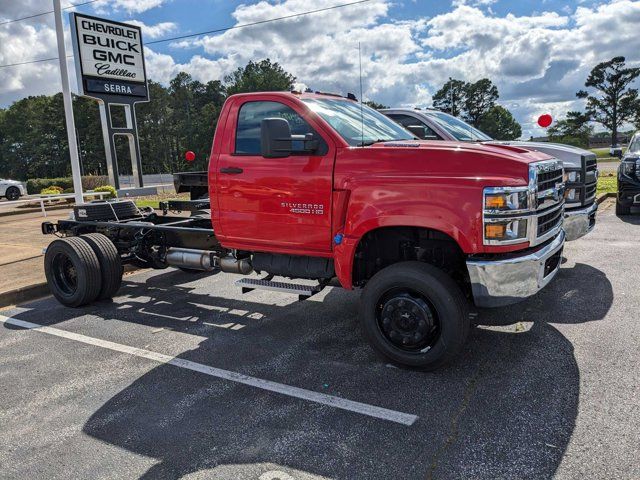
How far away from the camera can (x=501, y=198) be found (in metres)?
3.53

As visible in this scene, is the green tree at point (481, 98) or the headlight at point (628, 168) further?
the green tree at point (481, 98)

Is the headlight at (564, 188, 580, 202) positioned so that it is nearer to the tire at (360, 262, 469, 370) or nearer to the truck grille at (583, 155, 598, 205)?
the truck grille at (583, 155, 598, 205)

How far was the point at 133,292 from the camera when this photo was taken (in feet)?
22.4

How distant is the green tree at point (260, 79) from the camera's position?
61969mm

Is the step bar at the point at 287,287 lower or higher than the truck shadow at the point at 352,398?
higher

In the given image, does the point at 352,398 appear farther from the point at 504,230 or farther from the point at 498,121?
the point at 498,121

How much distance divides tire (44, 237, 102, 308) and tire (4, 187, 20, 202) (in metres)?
24.7

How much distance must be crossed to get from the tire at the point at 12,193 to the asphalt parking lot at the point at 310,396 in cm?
2530

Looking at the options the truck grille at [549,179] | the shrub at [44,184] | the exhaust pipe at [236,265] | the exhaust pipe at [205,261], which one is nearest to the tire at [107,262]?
the exhaust pipe at [205,261]

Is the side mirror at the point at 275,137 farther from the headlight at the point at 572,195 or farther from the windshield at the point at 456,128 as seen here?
the windshield at the point at 456,128

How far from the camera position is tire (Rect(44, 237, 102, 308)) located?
5.94 metres

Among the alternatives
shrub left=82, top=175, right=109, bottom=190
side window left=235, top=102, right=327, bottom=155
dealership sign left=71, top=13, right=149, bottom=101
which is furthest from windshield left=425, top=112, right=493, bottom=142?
shrub left=82, top=175, right=109, bottom=190

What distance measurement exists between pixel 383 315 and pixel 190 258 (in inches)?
112

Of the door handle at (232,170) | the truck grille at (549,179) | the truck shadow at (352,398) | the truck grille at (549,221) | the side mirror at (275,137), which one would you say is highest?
the side mirror at (275,137)
